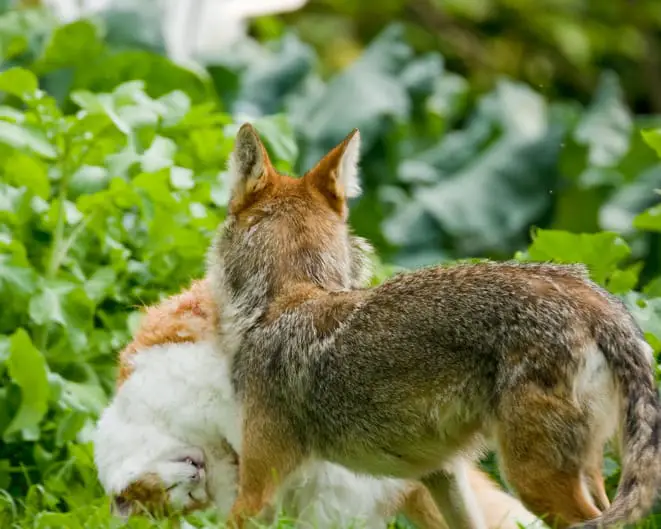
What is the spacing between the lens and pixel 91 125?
5.95 metres

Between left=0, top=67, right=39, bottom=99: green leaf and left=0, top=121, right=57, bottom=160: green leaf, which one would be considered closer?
left=0, top=121, right=57, bottom=160: green leaf

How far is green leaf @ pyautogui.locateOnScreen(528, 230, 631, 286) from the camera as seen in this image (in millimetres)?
5465

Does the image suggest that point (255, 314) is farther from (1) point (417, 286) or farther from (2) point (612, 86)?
(2) point (612, 86)

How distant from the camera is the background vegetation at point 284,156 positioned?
227 inches

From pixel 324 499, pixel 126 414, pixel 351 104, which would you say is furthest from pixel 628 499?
pixel 351 104

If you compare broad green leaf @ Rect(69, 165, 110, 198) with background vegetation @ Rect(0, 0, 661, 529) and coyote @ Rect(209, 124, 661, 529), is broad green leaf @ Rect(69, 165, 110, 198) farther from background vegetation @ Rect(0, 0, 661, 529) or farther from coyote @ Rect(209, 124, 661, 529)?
coyote @ Rect(209, 124, 661, 529)

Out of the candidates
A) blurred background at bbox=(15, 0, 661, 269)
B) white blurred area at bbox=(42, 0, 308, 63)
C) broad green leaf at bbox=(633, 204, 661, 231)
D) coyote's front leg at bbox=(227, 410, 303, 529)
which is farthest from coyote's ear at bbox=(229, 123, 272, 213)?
white blurred area at bbox=(42, 0, 308, 63)

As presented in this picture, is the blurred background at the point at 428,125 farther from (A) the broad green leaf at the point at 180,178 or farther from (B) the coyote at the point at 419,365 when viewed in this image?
(B) the coyote at the point at 419,365

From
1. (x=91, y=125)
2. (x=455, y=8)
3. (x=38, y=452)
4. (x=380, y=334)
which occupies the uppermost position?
(x=380, y=334)

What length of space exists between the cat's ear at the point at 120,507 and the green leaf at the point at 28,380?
0.81 metres

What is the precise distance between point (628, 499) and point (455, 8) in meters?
9.05

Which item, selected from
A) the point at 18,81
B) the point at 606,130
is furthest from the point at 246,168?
the point at 606,130

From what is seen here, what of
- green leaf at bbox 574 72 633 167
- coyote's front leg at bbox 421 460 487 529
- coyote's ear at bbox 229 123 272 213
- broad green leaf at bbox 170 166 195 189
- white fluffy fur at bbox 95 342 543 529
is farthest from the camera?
green leaf at bbox 574 72 633 167

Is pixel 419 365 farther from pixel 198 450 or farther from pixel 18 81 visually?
pixel 18 81
